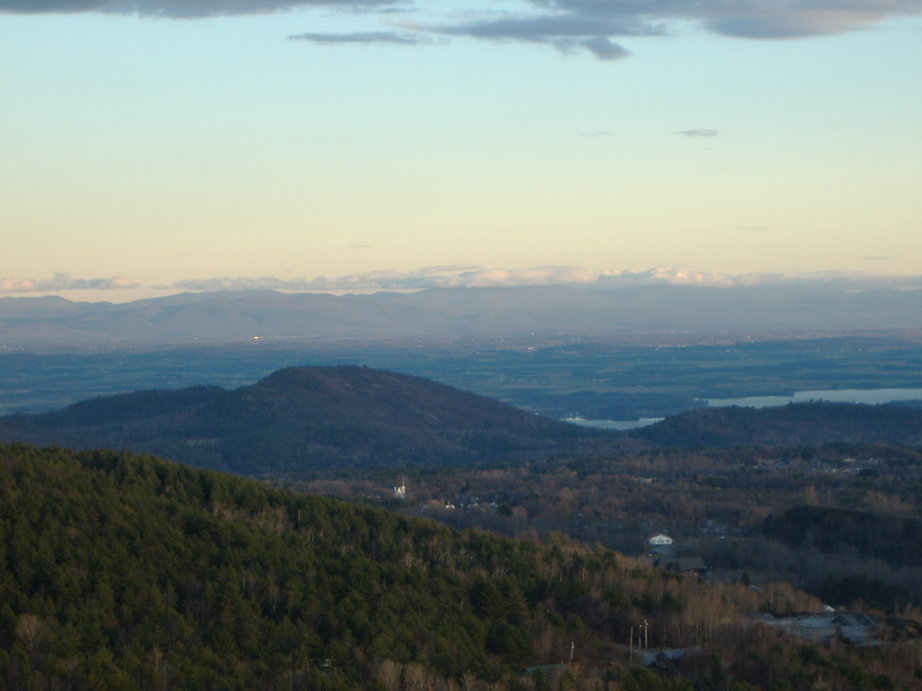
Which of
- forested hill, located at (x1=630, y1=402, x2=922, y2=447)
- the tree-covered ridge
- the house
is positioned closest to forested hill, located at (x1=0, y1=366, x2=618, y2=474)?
forested hill, located at (x1=630, y1=402, x2=922, y2=447)

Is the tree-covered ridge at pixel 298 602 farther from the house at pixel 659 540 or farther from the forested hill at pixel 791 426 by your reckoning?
the forested hill at pixel 791 426

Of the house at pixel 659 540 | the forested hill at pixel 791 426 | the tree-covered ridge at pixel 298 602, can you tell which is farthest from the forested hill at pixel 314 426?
the tree-covered ridge at pixel 298 602

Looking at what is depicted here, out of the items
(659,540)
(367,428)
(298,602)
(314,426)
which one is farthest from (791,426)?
(298,602)

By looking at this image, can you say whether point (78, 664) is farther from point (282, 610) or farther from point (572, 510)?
point (572, 510)

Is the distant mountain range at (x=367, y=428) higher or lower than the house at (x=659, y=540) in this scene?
lower

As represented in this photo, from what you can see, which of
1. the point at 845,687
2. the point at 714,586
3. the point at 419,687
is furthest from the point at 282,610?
the point at 714,586

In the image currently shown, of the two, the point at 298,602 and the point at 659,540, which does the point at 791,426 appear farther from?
the point at 298,602
